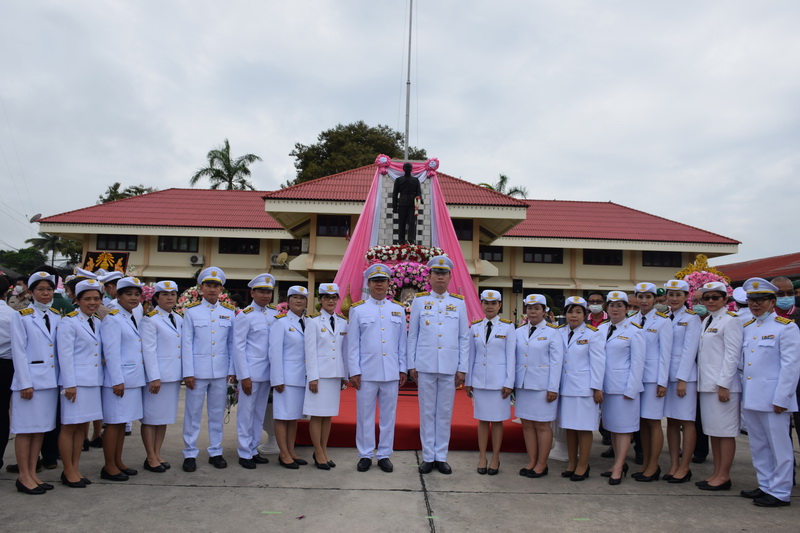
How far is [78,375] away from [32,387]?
0.31 meters

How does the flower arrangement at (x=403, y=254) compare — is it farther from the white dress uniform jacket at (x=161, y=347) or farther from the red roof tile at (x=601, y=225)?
the red roof tile at (x=601, y=225)

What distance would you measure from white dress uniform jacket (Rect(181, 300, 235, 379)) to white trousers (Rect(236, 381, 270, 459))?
0.95ft

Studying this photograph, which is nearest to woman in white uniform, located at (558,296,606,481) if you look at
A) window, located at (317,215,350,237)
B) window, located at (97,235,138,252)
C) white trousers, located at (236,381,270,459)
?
white trousers, located at (236,381,270,459)

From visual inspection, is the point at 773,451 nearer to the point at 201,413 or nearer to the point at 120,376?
the point at 201,413

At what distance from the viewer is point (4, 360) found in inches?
183

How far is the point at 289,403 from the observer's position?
5121mm

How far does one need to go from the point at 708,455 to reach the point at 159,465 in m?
5.69

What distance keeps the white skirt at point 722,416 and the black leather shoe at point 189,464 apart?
4.41 metres

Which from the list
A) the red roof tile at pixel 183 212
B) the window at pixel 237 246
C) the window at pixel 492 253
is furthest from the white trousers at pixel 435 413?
the window at pixel 237 246

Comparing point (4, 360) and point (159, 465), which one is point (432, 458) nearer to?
point (159, 465)

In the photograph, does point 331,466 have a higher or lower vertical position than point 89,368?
lower

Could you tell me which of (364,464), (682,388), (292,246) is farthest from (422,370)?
(292,246)

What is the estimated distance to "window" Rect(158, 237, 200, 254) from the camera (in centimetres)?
2280

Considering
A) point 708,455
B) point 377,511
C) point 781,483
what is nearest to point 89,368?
point 377,511
